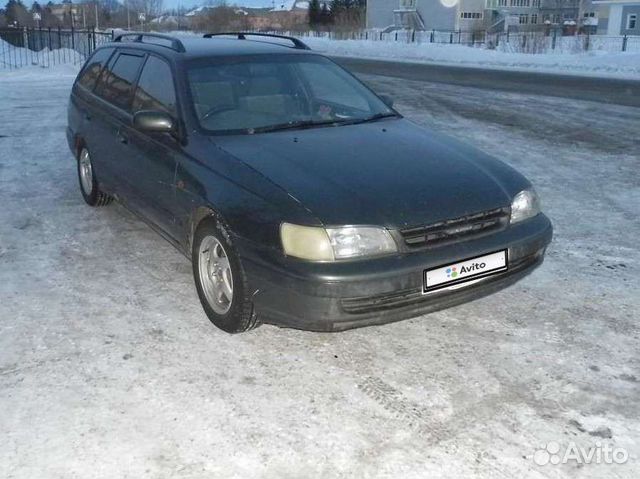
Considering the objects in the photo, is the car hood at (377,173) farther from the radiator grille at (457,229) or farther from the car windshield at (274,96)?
the car windshield at (274,96)

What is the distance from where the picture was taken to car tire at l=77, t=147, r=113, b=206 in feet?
20.3

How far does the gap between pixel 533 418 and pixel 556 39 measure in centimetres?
3970

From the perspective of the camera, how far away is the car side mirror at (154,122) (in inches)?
169

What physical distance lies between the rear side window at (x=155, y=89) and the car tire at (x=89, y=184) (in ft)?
4.27

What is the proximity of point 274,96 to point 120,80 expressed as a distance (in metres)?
1.58

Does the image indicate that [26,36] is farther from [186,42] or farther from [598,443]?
Result: [598,443]

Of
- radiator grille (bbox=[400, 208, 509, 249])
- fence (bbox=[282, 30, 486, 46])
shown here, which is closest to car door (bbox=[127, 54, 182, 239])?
radiator grille (bbox=[400, 208, 509, 249])

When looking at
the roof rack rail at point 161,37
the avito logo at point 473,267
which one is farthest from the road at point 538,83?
the avito logo at point 473,267

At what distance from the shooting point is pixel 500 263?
3711 mm

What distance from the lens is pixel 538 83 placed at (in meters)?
19.7

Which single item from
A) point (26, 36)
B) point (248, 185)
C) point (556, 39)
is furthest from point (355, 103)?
point (556, 39)

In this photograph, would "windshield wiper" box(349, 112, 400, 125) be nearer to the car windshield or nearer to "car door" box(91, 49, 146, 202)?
the car windshield

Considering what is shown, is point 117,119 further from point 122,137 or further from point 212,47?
point 212,47

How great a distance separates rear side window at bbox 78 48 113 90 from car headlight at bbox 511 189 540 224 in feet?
13.0
